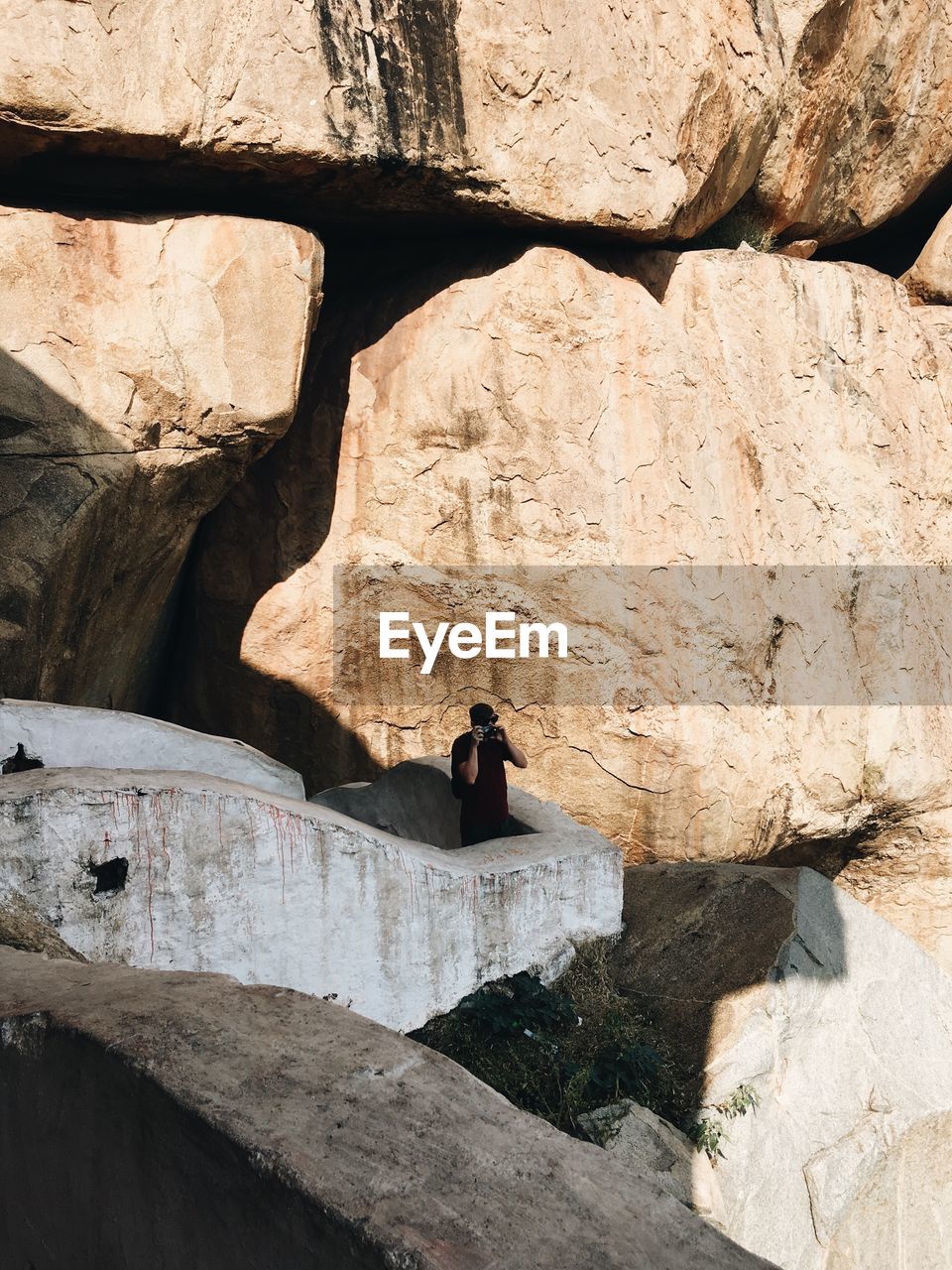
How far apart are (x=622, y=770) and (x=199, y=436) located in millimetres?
3153

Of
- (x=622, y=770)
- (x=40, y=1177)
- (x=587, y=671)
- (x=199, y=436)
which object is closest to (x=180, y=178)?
(x=199, y=436)

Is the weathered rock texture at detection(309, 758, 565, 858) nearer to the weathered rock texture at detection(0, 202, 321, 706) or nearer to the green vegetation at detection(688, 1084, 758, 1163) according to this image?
the weathered rock texture at detection(0, 202, 321, 706)

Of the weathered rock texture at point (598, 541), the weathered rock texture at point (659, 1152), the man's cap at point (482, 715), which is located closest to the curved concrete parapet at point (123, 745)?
the man's cap at point (482, 715)

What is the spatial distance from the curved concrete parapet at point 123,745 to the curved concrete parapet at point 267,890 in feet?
1.37

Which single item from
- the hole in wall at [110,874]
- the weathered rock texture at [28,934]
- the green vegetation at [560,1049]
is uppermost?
the hole in wall at [110,874]

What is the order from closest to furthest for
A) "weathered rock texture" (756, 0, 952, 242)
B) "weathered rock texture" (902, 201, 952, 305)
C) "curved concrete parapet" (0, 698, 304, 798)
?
1. "curved concrete parapet" (0, 698, 304, 798)
2. "weathered rock texture" (756, 0, 952, 242)
3. "weathered rock texture" (902, 201, 952, 305)

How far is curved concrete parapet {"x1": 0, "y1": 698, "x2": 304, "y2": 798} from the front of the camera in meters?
4.97

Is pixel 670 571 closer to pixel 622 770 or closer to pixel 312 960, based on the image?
pixel 622 770

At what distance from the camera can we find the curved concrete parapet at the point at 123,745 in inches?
196

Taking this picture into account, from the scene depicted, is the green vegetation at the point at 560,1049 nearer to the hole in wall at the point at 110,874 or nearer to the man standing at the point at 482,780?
the man standing at the point at 482,780

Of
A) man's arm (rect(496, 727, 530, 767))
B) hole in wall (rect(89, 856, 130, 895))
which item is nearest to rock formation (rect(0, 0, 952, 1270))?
hole in wall (rect(89, 856, 130, 895))

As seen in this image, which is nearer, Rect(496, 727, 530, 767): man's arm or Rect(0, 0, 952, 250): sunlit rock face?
Rect(496, 727, 530, 767): man's arm

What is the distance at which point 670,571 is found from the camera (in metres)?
8.22

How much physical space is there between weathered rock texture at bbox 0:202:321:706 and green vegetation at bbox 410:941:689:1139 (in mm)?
2806
